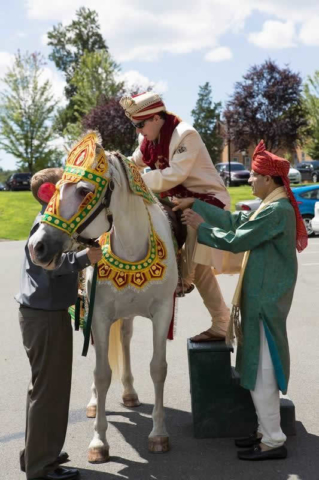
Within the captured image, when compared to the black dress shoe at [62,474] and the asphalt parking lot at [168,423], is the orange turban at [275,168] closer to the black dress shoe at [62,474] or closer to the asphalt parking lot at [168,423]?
the asphalt parking lot at [168,423]

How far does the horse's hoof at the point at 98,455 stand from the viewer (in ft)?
14.0

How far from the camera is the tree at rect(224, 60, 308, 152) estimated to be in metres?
38.4

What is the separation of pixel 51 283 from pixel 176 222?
1299mm

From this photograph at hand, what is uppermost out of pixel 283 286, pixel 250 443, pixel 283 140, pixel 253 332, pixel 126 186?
pixel 283 140

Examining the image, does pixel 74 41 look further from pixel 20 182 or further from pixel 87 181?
pixel 87 181

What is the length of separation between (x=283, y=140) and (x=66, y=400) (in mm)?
36084

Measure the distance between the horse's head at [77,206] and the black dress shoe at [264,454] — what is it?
1.81 m

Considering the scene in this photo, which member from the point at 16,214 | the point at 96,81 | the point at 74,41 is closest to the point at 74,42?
the point at 74,41

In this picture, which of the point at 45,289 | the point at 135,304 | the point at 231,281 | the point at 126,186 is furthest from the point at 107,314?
the point at 231,281

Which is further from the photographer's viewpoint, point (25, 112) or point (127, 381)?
point (25, 112)

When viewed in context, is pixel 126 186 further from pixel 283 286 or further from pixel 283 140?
pixel 283 140

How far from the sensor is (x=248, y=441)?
14.4 ft

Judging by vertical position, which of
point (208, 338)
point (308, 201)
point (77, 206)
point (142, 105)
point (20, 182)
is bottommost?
point (208, 338)

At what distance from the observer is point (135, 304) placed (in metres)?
4.33
